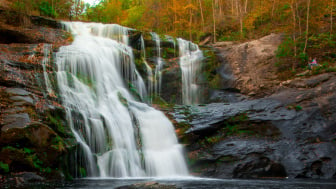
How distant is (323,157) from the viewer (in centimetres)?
923

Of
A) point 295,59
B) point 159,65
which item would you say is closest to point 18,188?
point 159,65

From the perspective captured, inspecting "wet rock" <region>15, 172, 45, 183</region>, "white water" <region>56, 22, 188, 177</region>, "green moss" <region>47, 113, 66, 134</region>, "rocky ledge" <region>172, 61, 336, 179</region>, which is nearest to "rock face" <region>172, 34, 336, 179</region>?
"rocky ledge" <region>172, 61, 336, 179</region>

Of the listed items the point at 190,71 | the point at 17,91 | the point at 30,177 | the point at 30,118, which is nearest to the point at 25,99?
the point at 17,91

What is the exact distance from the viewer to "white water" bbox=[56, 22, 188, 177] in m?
8.47

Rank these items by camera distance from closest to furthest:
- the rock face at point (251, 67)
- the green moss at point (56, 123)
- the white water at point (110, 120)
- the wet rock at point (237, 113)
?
the green moss at point (56, 123), the white water at point (110, 120), the wet rock at point (237, 113), the rock face at point (251, 67)

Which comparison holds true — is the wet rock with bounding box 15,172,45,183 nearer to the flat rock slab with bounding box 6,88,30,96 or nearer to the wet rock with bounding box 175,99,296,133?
the flat rock slab with bounding box 6,88,30,96

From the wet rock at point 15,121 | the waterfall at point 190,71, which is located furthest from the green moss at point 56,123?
the waterfall at point 190,71

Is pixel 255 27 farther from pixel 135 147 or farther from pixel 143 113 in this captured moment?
pixel 135 147

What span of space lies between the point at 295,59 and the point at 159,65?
7.33 m

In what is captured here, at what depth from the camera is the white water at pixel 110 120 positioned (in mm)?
8469

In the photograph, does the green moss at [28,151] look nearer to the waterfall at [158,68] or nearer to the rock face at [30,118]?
the rock face at [30,118]

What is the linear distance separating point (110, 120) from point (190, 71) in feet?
25.1

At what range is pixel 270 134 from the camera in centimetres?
1051

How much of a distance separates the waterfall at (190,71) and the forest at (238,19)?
3.74 metres
